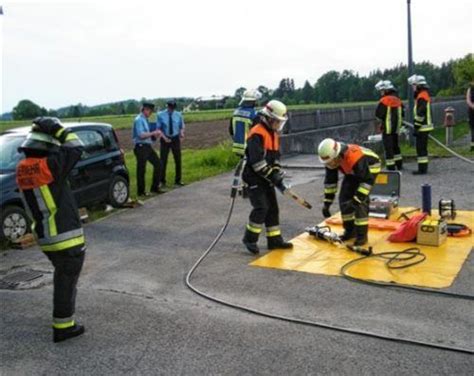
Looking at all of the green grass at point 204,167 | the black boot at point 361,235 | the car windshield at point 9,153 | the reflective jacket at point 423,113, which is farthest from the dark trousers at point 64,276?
the reflective jacket at point 423,113

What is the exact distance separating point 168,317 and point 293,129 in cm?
1247

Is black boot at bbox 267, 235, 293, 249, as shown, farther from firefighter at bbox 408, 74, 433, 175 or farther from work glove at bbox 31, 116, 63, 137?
firefighter at bbox 408, 74, 433, 175

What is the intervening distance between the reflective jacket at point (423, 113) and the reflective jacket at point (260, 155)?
5680 millimetres

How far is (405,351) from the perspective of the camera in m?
4.14

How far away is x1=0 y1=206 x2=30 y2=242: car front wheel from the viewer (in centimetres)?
803

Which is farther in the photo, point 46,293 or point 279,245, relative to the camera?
point 279,245

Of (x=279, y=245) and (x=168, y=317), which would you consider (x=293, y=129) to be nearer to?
(x=279, y=245)

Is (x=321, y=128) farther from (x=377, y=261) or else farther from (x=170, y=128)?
(x=377, y=261)

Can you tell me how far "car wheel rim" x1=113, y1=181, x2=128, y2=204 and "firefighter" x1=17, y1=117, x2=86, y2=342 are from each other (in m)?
5.69

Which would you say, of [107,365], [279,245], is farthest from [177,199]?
[107,365]

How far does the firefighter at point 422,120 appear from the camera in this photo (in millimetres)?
11727

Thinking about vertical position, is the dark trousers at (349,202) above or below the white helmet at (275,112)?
below

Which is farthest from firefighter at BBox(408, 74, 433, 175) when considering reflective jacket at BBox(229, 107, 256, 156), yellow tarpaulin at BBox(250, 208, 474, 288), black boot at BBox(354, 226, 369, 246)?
black boot at BBox(354, 226, 369, 246)

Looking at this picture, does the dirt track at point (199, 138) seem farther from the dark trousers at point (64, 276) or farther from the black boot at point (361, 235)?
the dark trousers at point (64, 276)
